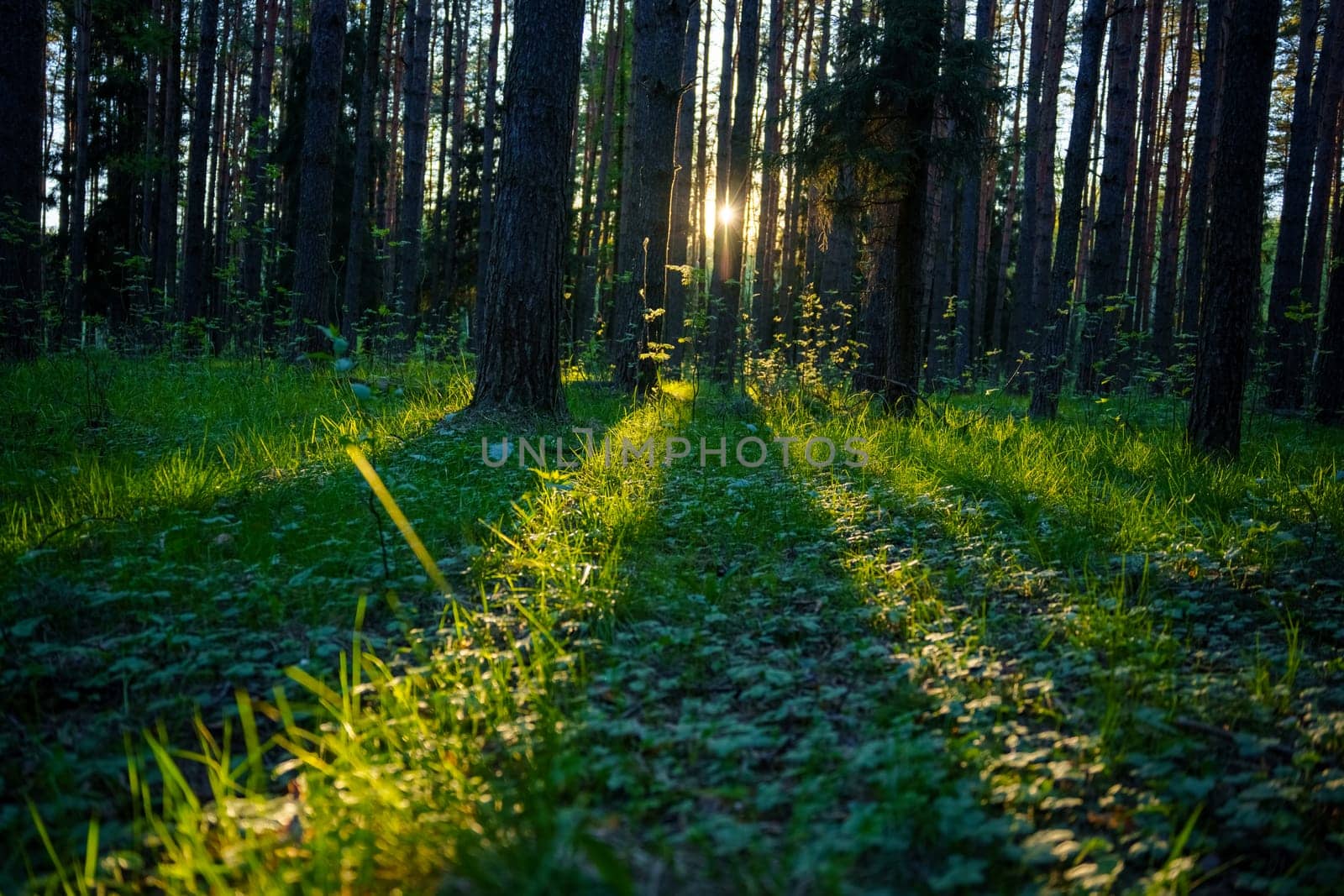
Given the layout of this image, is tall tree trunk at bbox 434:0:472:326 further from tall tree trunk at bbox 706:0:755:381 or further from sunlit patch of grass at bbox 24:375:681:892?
sunlit patch of grass at bbox 24:375:681:892

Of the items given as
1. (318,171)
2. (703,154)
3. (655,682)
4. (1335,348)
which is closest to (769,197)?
(703,154)

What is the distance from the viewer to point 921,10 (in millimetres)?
8492

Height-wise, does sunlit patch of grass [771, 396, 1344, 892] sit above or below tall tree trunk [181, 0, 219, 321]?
below

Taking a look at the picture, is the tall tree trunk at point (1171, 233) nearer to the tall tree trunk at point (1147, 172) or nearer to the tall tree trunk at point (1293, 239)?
the tall tree trunk at point (1147, 172)

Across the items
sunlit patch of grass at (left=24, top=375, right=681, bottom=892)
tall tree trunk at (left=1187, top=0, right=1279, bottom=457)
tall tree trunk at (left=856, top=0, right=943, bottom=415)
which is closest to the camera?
sunlit patch of grass at (left=24, top=375, right=681, bottom=892)

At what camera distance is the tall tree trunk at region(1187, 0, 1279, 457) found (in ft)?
19.0

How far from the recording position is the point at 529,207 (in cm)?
661

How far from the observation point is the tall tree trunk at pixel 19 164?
8227mm

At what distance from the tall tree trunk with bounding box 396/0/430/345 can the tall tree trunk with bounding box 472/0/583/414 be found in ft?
22.1

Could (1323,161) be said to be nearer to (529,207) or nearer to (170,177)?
(529,207)

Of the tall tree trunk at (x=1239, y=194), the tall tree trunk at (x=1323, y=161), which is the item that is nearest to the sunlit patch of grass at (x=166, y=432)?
the tall tree trunk at (x=1239, y=194)

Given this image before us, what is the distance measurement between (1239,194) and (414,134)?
1227cm

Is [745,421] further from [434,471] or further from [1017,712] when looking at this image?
[1017,712]

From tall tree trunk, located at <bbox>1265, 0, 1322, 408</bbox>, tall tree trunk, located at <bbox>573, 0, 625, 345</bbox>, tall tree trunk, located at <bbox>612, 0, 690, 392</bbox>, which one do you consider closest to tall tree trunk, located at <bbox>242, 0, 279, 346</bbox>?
tall tree trunk, located at <bbox>573, 0, 625, 345</bbox>
